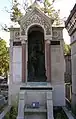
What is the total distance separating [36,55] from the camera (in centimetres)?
1082

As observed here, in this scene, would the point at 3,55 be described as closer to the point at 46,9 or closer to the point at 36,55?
the point at 46,9

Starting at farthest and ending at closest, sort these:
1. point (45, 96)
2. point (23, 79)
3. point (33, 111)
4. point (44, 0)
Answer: point (44, 0), point (23, 79), point (45, 96), point (33, 111)

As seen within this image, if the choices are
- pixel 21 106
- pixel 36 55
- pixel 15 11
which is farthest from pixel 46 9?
pixel 21 106

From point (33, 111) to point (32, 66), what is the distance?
301cm

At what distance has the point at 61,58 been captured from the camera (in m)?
10.9

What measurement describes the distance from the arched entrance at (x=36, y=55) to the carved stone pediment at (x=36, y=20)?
49 cm

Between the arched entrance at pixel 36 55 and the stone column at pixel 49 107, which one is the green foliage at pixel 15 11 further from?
the stone column at pixel 49 107

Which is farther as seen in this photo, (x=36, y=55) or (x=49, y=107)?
(x=36, y=55)

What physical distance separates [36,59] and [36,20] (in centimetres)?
185

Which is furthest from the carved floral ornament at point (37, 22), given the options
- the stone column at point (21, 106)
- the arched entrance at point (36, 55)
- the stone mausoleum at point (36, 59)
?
the stone column at point (21, 106)

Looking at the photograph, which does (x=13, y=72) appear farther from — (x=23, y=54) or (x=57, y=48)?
(x=57, y=48)

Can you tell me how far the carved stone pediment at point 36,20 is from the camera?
33.2ft

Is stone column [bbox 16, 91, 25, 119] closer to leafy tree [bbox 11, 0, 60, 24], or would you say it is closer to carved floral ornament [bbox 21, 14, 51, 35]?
carved floral ornament [bbox 21, 14, 51, 35]

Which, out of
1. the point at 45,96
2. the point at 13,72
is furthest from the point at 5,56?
the point at 45,96
